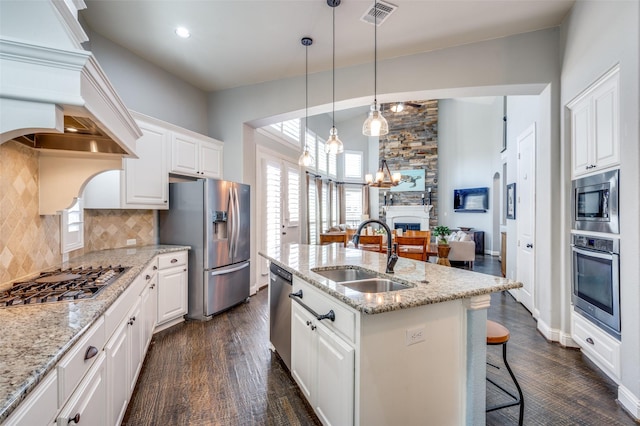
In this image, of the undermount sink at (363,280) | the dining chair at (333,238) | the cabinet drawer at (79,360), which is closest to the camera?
the cabinet drawer at (79,360)

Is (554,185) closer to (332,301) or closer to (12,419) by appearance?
(332,301)

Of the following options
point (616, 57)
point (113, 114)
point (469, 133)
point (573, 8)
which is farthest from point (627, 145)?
point (469, 133)

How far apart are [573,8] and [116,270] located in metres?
4.44

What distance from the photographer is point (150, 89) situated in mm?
3592

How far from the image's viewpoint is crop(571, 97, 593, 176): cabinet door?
7.98 ft

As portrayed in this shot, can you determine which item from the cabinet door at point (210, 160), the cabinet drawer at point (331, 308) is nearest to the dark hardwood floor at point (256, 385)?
the cabinet drawer at point (331, 308)

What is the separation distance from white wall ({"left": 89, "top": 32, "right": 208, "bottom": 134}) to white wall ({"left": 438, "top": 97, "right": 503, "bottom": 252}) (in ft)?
25.7

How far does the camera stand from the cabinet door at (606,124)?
6.90 feet

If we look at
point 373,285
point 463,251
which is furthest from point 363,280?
point 463,251

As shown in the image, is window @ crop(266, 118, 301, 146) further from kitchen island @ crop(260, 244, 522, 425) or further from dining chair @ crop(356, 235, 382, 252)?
kitchen island @ crop(260, 244, 522, 425)

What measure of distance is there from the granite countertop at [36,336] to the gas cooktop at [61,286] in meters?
0.05

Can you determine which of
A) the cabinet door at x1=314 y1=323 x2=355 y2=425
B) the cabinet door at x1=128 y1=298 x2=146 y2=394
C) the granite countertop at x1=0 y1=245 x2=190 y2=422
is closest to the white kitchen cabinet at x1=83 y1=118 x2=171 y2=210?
the cabinet door at x1=128 y1=298 x2=146 y2=394

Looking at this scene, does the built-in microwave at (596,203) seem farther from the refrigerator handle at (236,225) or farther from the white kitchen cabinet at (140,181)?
the white kitchen cabinet at (140,181)

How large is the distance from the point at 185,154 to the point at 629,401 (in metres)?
4.61
